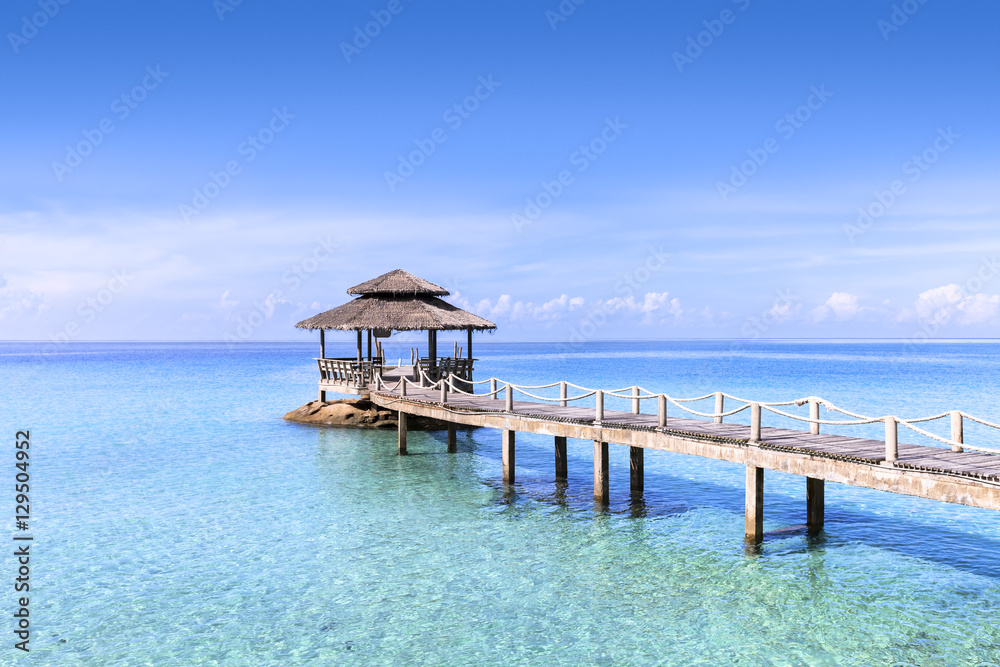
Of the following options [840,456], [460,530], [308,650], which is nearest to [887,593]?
[840,456]

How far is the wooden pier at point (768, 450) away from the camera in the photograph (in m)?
10.1

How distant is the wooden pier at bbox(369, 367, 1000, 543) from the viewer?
33.0 feet

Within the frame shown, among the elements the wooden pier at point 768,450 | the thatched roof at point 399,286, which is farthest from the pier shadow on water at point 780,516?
the thatched roof at point 399,286

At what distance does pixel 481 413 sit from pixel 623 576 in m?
7.96

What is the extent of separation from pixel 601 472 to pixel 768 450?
14.7 ft

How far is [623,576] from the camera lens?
458 inches

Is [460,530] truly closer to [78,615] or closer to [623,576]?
[623,576]

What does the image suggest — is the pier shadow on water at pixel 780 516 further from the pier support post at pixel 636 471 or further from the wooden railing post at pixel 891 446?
the wooden railing post at pixel 891 446

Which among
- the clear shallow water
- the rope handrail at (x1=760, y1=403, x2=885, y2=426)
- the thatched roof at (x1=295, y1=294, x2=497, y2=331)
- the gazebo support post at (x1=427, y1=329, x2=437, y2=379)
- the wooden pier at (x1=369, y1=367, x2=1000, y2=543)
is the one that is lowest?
the clear shallow water

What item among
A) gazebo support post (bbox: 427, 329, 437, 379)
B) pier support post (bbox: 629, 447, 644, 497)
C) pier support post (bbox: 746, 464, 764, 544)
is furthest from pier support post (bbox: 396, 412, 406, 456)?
pier support post (bbox: 746, 464, 764, 544)

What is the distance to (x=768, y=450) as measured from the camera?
12.4 m

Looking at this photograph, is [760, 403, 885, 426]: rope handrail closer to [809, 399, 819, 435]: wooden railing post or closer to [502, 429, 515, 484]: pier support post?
[809, 399, 819, 435]: wooden railing post

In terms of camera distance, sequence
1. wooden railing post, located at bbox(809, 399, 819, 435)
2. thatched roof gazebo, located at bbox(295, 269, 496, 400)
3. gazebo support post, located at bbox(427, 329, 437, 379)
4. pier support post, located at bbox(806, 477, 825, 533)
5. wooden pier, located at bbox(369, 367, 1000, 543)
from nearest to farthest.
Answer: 1. wooden pier, located at bbox(369, 367, 1000, 543)
2. wooden railing post, located at bbox(809, 399, 819, 435)
3. pier support post, located at bbox(806, 477, 825, 533)
4. thatched roof gazebo, located at bbox(295, 269, 496, 400)
5. gazebo support post, located at bbox(427, 329, 437, 379)

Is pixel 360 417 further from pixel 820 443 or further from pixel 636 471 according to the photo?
pixel 820 443
